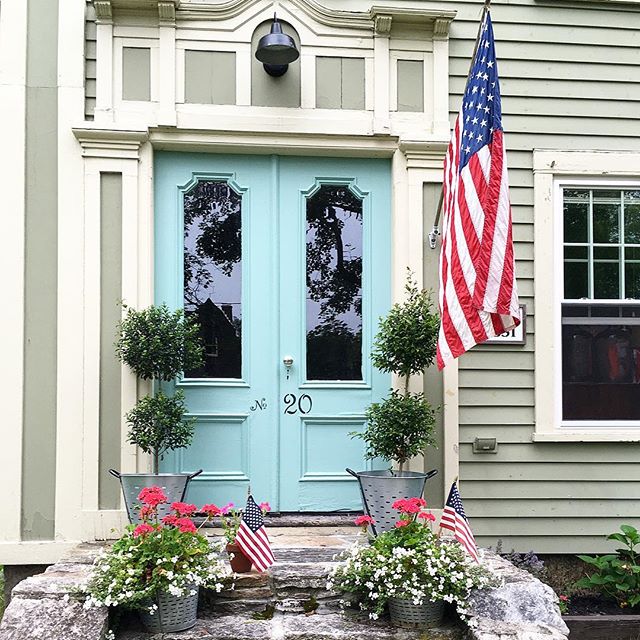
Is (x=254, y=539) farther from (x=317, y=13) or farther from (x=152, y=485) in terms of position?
(x=317, y=13)

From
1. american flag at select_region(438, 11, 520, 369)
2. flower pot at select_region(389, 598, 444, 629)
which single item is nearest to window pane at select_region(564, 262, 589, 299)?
american flag at select_region(438, 11, 520, 369)

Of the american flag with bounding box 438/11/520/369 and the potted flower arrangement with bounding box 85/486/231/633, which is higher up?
the american flag with bounding box 438/11/520/369

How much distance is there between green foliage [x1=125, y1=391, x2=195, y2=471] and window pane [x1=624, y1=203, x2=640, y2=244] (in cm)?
308

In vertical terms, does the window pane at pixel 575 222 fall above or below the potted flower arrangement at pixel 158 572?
above

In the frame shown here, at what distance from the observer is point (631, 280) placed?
537 centimetres

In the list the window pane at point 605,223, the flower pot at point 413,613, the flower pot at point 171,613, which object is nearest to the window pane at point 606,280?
the window pane at point 605,223

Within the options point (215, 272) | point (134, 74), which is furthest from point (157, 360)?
point (134, 74)

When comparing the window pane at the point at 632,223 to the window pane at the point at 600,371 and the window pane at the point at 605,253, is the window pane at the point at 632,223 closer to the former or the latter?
the window pane at the point at 605,253

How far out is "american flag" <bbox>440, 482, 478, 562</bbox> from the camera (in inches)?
154

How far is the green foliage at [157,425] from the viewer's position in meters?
4.56

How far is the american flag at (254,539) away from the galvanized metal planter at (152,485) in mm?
704

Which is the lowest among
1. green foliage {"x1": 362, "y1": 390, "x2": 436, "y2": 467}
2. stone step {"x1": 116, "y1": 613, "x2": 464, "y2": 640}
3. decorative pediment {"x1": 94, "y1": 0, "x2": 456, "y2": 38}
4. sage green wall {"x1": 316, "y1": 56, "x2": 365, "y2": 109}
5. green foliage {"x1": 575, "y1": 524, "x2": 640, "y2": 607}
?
green foliage {"x1": 575, "y1": 524, "x2": 640, "y2": 607}

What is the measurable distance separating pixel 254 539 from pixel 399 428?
1108 millimetres

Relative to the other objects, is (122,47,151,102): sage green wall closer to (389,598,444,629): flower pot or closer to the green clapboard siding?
the green clapboard siding
